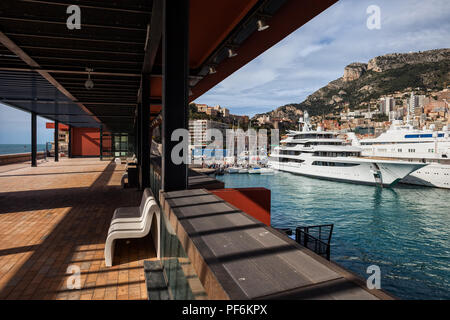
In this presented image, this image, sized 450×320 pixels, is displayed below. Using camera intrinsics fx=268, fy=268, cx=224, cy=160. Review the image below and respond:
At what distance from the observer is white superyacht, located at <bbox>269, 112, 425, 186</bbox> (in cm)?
2738

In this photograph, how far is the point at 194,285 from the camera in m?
1.35

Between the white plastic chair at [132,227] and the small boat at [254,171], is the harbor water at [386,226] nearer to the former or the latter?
the white plastic chair at [132,227]

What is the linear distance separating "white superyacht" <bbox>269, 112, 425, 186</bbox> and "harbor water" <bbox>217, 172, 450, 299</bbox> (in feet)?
5.05

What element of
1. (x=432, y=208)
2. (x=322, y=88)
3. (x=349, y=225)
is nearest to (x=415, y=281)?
(x=349, y=225)

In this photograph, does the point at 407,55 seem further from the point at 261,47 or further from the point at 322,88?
the point at 261,47

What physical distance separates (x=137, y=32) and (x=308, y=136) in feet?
117

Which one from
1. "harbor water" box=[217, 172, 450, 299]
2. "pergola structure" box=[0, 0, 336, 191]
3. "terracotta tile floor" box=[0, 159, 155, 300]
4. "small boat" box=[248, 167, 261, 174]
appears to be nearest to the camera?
"terracotta tile floor" box=[0, 159, 155, 300]

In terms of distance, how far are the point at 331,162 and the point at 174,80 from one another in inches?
1281

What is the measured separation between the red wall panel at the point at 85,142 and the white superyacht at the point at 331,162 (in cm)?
2529

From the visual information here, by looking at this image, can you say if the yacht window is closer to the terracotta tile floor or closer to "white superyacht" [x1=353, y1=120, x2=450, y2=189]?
"white superyacht" [x1=353, y1=120, x2=450, y2=189]

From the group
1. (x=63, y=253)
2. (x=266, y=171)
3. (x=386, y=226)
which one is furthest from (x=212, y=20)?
(x=266, y=171)

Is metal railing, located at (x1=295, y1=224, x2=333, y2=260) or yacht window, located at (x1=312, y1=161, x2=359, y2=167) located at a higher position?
yacht window, located at (x1=312, y1=161, x2=359, y2=167)

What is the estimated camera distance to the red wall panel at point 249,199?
3.22 m

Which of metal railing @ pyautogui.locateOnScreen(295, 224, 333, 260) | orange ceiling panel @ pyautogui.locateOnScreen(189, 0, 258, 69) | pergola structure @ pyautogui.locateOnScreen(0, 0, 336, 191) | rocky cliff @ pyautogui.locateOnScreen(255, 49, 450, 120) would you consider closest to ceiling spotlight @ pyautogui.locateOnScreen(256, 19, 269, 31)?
pergola structure @ pyautogui.locateOnScreen(0, 0, 336, 191)
